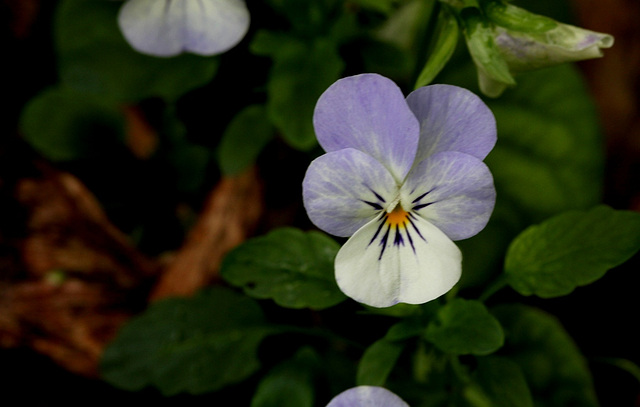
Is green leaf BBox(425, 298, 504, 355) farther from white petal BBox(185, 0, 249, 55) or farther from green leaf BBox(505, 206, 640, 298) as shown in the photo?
white petal BBox(185, 0, 249, 55)

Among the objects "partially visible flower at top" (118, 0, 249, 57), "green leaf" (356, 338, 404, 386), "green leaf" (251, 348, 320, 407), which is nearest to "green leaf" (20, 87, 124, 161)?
"partially visible flower at top" (118, 0, 249, 57)

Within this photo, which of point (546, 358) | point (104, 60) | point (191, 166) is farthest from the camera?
point (191, 166)

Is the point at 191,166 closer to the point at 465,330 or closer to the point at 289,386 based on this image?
the point at 289,386

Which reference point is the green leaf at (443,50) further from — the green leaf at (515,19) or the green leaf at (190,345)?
the green leaf at (190,345)

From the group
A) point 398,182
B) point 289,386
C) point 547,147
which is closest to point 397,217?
point 398,182

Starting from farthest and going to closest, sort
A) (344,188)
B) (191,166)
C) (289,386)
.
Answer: (191,166) → (289,386) → (344,188)

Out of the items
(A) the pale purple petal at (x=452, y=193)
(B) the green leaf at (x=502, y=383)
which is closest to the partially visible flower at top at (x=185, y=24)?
(A) the pale purple petal at (x=452, y=193)

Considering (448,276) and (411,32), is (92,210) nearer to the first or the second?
(411,32)
